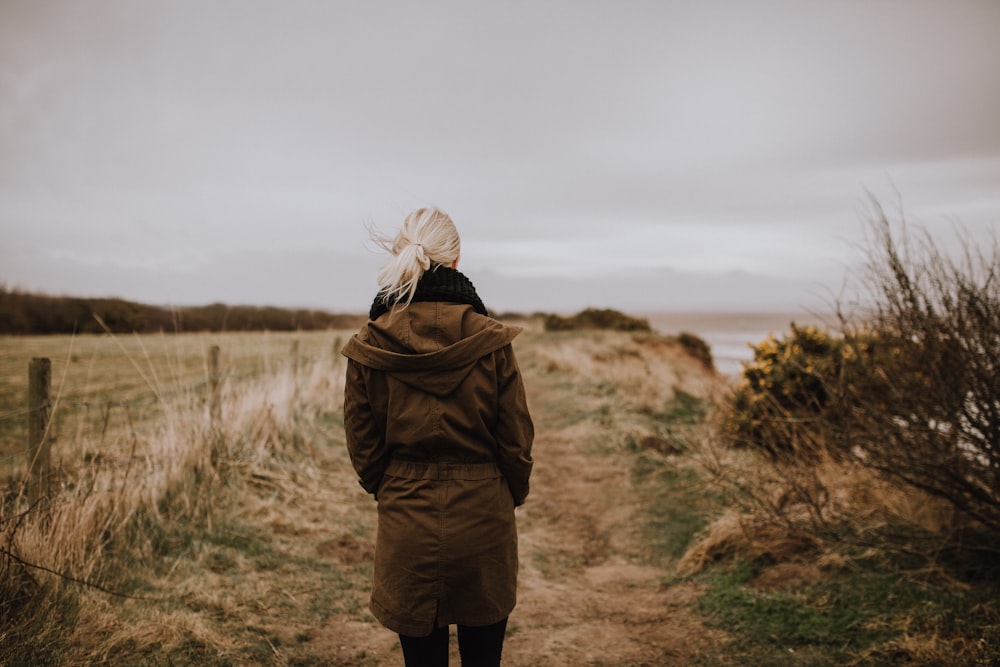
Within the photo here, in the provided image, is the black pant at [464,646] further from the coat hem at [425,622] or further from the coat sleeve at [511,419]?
the coat sleeve at [511,419]

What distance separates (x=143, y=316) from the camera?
649cm

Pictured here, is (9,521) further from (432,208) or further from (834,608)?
(834,608)

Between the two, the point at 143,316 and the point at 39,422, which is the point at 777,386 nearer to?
the point at 143,316

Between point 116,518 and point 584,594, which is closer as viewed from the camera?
point 116,518

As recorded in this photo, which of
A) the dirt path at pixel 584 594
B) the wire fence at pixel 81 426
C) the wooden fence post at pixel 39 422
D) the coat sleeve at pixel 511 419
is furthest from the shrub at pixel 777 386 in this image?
the wooden fence post at pixel 39 422

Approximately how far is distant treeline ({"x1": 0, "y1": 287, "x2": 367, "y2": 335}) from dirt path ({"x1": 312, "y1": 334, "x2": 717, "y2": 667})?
132 inches

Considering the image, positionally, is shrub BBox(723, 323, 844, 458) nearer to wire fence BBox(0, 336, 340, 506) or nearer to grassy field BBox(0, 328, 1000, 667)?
grassy field BBox(0, 328, 1000, 667)

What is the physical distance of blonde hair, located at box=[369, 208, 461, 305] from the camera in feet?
7.59

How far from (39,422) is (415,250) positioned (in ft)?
11.9

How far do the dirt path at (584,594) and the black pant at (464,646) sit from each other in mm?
1406

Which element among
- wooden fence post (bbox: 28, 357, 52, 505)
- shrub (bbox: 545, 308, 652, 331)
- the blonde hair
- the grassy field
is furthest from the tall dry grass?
shrub (bbox: 545, 308, 652, 331)

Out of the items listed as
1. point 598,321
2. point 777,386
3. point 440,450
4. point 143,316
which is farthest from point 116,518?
point 598,321

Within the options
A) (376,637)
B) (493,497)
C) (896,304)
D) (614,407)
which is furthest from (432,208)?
(614,407)

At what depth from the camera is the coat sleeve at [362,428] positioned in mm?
2377
